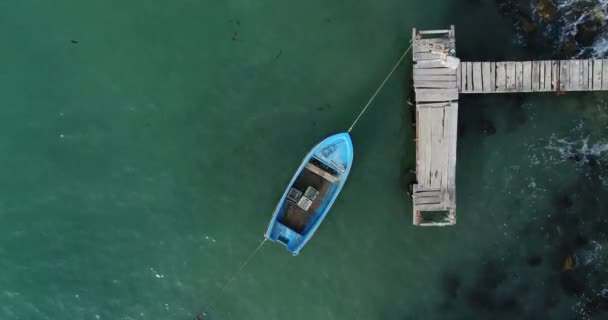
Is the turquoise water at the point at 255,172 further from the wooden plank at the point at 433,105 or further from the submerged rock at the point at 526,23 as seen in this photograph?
the wooden plank at the point at 433,105

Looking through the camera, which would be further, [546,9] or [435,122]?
[546,9]

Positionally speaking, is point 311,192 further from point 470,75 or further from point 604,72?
point 604,72

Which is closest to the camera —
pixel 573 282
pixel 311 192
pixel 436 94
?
pixel 436 94

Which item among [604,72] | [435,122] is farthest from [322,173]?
[604,72]

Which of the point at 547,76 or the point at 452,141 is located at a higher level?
the point at 547,76

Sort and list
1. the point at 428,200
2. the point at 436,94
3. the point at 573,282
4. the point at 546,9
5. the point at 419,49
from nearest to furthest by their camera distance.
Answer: the point at 419,49 → the point at 436,94 → the point at 428,200 → the point at 546,9 → the point at 573,282

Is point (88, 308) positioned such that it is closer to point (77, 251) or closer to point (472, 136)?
point (77, 251)

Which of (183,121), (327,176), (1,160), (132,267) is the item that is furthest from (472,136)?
(1,160)

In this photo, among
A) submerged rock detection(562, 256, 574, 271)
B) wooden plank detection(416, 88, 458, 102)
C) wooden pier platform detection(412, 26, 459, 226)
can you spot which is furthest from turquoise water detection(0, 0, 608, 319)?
wooden plank detection(416, 88, 458, 102)
